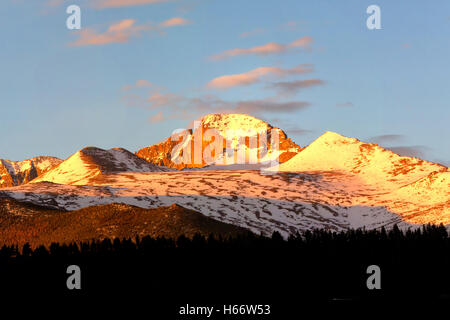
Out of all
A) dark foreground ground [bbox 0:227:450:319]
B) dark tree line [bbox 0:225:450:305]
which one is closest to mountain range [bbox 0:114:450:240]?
dark tree line [bbox 0:225:450:305]

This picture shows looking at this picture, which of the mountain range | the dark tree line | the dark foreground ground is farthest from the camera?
the mountain range

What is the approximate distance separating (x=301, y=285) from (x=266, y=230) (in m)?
79.8

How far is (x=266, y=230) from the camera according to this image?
394 ft

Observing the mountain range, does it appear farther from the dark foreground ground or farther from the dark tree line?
the dark foreground ground

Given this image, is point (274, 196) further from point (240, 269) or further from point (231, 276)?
point (231, 276)

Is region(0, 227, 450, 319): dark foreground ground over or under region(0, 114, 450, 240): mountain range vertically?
under

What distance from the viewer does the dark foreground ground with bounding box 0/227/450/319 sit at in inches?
1441

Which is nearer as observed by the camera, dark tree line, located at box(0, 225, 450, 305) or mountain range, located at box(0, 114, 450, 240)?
dark tree line, located at box(0, 225, 450, 305)

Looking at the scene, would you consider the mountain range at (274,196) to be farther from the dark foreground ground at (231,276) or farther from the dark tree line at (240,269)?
the dark foreground ground at (231,276)

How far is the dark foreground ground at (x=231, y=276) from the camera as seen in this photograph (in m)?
36.6

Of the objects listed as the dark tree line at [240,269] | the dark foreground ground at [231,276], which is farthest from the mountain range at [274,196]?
the dark foreground ground at [231,276]
